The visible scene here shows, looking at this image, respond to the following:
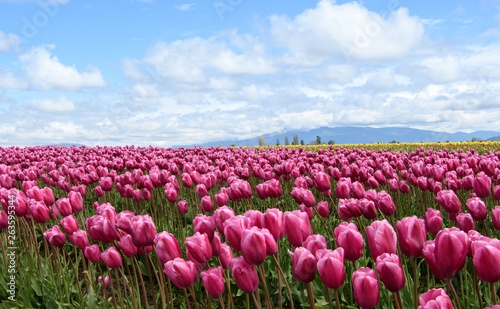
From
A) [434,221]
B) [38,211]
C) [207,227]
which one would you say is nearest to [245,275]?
[207,227]

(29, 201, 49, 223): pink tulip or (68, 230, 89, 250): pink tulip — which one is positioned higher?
(29, 201, 49, 223): pink tulip

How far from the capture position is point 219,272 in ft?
7.93

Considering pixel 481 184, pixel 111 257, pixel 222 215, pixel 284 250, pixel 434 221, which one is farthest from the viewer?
pixel 284 250

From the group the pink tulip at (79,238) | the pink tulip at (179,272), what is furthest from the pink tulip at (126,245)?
the pink tulip at (79,238)

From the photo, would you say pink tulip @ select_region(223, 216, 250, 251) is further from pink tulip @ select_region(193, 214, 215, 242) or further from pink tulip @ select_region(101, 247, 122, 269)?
pink tulip @ select_region(101, 247, 122, 269)

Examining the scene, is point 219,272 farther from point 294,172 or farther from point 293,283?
point 294,172

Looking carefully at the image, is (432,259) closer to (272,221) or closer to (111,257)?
(272,221)

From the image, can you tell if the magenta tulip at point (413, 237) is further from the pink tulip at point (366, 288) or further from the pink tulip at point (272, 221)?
A: the pink tulip at point (272, 221)

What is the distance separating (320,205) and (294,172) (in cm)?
209

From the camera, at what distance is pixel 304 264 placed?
6.62 ft

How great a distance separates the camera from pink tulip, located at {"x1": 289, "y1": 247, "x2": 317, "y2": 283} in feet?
6.61

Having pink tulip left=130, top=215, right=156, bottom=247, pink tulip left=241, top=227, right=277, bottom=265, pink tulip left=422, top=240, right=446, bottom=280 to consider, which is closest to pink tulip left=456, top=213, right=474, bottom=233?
pink tulip left=422, top=240, right=446, bottom=280

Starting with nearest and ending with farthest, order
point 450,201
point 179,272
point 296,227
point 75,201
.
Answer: point 179,272 → point 296,227 → point 450,201 → point 75,201

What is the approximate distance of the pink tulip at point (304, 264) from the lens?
6.61ft
